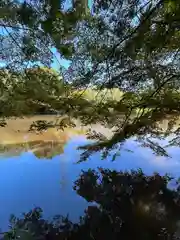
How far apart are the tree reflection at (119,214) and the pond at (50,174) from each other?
11 cm

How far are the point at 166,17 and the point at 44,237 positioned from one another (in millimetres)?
1352

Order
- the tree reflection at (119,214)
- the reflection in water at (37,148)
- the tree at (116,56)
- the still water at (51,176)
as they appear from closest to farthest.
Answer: the tree at (116,56) < the tree reflection at (119,214) < the still water at (51,176) < the reflection in water at (37,148)

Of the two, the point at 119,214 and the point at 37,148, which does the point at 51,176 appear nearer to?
the point at 119,214

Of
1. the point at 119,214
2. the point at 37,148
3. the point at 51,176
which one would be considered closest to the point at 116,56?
the point at 119,214

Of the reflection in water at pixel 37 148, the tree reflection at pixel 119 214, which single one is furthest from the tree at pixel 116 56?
the reflection in water at pixel 37 148

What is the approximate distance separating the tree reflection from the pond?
4.5 inches

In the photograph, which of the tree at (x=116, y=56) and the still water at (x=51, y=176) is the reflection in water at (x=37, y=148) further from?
the tree at (x=116, y=56)

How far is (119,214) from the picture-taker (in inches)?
84.8

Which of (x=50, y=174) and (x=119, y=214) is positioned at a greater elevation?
(x=50, y=174)

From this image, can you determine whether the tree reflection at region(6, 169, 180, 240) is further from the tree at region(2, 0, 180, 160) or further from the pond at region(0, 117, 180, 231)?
the tree at region(2, 0, 180, 160)

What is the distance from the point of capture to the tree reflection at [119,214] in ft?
6.05

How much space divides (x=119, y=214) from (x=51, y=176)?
125 cm

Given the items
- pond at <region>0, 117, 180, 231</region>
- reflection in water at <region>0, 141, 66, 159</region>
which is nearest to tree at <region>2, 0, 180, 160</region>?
pond at <region>0, 117, 180, 231</region>

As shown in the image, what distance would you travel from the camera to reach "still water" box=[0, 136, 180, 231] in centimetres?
239
